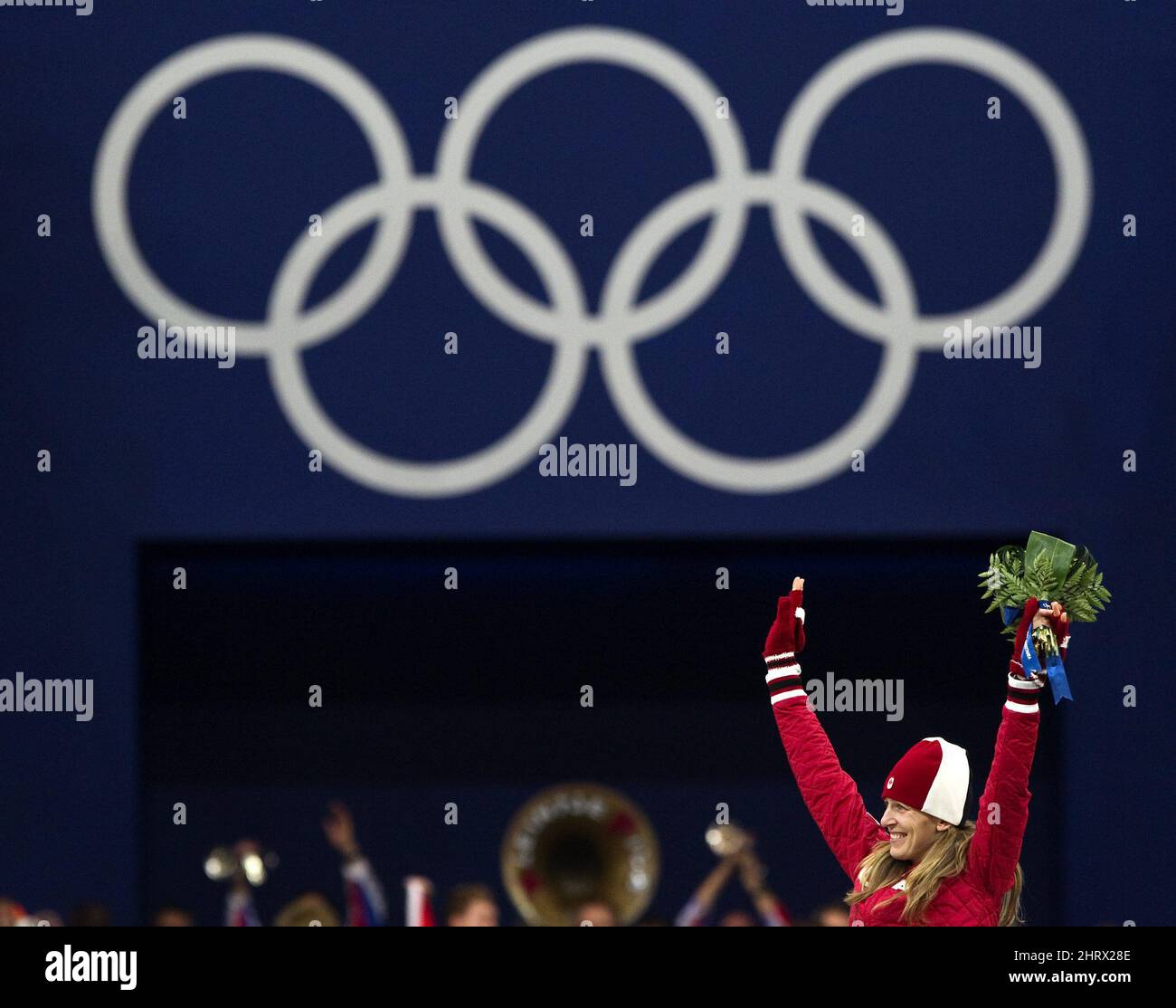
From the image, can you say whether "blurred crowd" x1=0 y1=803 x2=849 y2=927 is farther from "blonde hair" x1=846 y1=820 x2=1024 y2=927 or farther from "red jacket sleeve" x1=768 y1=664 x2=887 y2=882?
"blonde hair" x1=846 y1=820 x2=1024 y2=927

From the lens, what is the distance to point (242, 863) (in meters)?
10.5

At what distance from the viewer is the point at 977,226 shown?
10.7m

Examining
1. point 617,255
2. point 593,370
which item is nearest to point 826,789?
point 593,370

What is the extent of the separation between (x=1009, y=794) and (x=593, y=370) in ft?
21.9

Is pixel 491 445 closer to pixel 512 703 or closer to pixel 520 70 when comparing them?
pixel 512 703

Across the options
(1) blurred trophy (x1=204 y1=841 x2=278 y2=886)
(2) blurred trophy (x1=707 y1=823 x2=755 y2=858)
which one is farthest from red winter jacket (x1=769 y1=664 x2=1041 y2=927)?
(1) blurred trophy (x1=204 y1=841 x2=278 y2=886)

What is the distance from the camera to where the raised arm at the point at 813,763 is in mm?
4602

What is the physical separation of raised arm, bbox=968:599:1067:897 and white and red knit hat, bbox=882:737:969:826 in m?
0.10

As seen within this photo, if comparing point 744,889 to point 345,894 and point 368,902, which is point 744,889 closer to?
point 368,902

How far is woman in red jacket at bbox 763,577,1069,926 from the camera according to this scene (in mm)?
4285

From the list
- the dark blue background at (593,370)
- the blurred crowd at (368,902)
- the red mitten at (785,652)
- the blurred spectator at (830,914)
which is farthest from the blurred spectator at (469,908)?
the red mitten at (785,652)

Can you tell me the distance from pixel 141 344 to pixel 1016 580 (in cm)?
709

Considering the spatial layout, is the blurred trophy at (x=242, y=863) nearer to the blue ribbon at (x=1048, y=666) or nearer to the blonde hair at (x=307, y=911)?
the blonde hair at (x=307, y=911)
